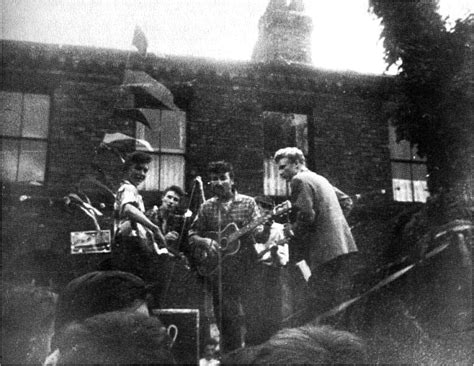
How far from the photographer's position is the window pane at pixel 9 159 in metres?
8.38

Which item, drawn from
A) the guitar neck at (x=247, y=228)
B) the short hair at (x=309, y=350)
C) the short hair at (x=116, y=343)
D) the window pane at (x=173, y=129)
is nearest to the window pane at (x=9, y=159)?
the window pane at (x=173, y=129)

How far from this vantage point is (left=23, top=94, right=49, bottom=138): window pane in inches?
340

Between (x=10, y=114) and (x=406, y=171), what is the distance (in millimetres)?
5729

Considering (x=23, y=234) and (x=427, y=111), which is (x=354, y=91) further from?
(x=23, y=234)

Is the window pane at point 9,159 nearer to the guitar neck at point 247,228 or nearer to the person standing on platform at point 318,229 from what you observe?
the guitar neck at point 247,228

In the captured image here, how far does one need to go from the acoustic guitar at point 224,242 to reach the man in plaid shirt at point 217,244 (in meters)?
0.02

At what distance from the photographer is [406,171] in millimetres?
9773

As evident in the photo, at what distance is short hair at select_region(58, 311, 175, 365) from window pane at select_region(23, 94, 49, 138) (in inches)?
288

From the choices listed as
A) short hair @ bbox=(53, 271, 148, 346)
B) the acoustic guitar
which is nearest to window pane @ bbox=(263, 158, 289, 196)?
the acoustic guitar

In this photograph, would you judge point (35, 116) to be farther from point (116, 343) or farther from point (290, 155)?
point (116, 343)

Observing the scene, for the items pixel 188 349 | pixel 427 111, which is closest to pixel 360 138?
pixel 427 111

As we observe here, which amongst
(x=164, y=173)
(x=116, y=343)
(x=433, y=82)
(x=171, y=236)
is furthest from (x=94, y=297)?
(x=433, y=82)

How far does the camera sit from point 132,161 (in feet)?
18.5

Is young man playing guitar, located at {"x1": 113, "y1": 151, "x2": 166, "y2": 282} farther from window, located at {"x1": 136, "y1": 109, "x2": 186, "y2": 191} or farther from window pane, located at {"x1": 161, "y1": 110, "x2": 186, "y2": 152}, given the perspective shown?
window pane, located at {"x1": 161, "y1": 110, "x2": 186, "y2": 152}
